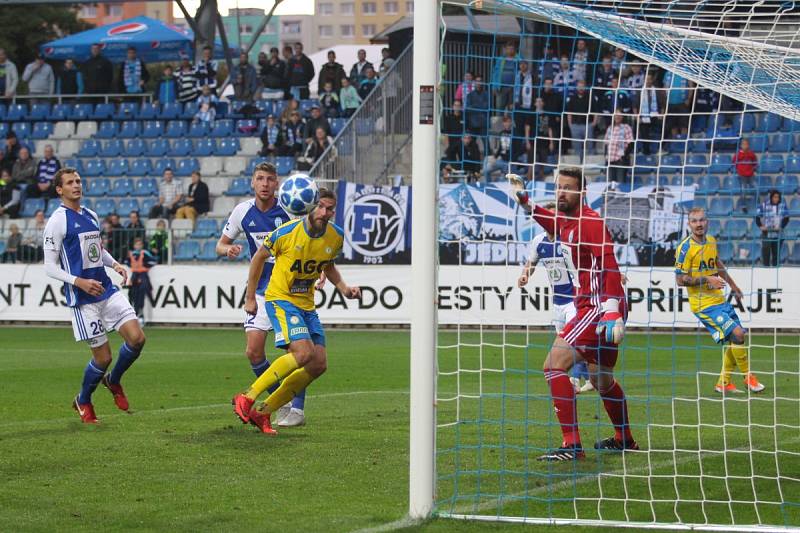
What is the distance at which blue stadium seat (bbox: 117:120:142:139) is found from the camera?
100 ft

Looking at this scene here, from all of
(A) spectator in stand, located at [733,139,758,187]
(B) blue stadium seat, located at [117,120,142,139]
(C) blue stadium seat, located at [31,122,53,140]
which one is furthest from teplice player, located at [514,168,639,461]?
(C) blue stadium seat, located at [31,122,53,140]

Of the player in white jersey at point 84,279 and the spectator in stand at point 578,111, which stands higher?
the spectator in stand at point 578,111

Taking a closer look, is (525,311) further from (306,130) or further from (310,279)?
(310,279)

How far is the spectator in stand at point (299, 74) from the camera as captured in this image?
98.3ft

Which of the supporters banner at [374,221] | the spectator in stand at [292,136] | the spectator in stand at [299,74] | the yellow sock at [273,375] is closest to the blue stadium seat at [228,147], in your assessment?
the spectator in stand at [292,136]

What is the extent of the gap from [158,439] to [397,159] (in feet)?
56.3

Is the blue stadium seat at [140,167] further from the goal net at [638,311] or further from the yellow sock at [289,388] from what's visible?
the yellow sock at [289,388]

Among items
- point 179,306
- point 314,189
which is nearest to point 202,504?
point 314,189

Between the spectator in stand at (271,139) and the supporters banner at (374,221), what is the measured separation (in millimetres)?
4783

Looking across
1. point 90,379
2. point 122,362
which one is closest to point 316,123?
point 122,362

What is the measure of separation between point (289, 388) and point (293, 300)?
2.29 feet

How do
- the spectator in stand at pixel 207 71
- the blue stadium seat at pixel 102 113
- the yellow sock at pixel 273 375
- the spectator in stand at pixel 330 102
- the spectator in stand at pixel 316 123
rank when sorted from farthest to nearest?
the blue stadium seat at pixel 102 113
the spectator in stand at pixel 207 71
the spectator in stand at pixel 330 102
the spectator in stand at pixel 316 123
the yellow sock at pixel 273 375

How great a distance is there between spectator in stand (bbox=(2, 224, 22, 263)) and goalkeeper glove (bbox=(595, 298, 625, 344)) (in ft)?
59.3

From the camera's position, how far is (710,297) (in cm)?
1312
